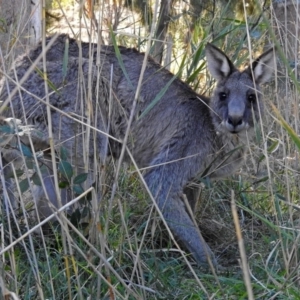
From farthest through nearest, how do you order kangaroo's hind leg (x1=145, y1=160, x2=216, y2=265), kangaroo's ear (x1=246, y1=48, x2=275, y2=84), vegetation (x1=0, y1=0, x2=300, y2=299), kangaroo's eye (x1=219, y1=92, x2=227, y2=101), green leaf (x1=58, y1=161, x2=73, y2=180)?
kangaroo's eye (x1=219, y1=92, x2=227, y2=101)
kangaroo's hind leg (x1=145, y1=160, x2=216, y2=265)
kangaroo's ear (x1=246, y1=48, x2=275, y2=84)
green leaf (x1=58, y1=161, x2=73, y2=180)
vegetation (x1=0, y1=0, x2=300, y2=299)

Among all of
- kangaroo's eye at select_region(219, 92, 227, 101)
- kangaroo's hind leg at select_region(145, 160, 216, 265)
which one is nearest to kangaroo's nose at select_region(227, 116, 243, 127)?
kangaroo's eye at select_region(219, 92, 227, 101)

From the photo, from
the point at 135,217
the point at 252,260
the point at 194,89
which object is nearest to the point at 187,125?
the point at 194,89

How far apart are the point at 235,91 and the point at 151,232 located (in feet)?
4.12

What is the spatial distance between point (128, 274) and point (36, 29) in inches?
102

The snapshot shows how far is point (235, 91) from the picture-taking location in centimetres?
435

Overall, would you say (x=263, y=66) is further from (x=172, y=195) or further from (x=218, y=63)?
(x=172, y=195)

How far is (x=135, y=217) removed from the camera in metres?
4.11

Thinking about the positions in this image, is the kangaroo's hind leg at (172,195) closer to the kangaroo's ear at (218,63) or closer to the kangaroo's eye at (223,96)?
the kangaroo's eye at (223,96)

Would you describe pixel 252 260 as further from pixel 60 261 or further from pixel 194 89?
pixel 194 89

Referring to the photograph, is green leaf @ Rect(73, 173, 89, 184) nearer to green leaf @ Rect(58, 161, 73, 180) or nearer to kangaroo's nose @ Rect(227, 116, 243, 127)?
green leaf @ Rect(58, 161, 73, 180)

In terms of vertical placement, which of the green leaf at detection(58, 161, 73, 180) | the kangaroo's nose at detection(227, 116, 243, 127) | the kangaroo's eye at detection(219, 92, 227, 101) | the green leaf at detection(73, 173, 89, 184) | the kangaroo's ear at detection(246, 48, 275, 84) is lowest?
the green leaf at detection(73, 173, 89, 184)

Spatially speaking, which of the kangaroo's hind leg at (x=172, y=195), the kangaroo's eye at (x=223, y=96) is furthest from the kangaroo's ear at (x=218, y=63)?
the kangaroo's hind leg at (x=172, y=195)

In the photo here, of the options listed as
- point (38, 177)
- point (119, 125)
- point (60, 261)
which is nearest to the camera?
point (38, 177)

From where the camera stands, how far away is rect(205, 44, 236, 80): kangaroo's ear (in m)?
4.28
